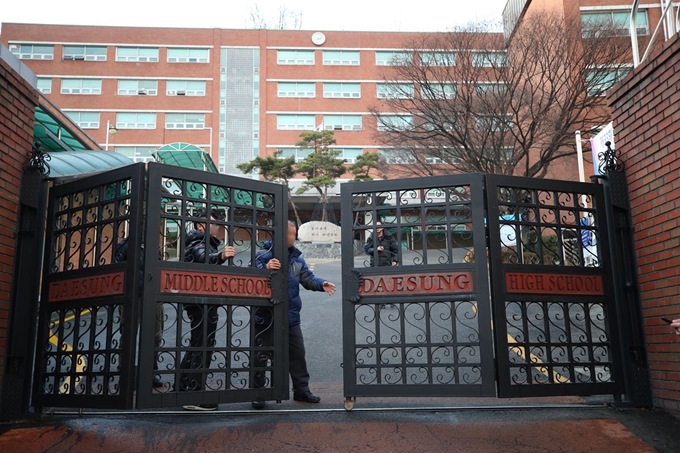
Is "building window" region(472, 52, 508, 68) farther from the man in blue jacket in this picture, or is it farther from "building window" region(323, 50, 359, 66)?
"building window" region(323, 50, 359, 66)

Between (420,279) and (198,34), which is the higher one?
(198,34)

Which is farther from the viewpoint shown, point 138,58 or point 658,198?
point 138,58

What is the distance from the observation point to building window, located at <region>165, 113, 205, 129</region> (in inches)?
1858

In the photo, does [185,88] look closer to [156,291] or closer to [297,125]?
[297,125]

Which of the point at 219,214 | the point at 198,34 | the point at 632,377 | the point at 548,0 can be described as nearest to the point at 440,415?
the point at 632,377

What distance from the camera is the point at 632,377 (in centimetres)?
531

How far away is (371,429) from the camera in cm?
473

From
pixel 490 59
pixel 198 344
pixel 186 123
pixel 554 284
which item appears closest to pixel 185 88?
pixel 186 123

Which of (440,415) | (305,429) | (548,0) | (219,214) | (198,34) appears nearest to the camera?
(305,429)

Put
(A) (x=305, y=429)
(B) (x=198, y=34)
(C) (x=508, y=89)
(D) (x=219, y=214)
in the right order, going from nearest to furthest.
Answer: (A) (x=305, y=429)
(D) (x=219, y=214)
(C) (x=508, y=89)
(B) (x=198, y=34)

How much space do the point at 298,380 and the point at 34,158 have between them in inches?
129

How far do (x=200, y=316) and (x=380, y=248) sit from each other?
1.94m

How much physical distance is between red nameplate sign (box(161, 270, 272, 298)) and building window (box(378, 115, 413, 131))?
1716 centimetres

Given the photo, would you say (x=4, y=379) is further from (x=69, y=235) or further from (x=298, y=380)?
(x=298, y=380)
